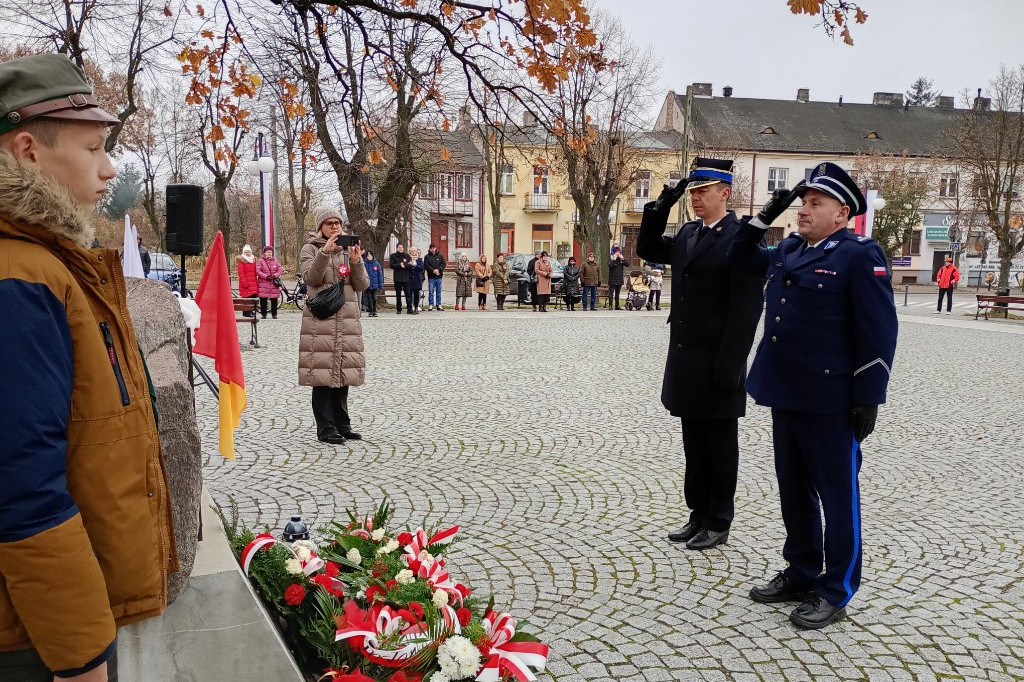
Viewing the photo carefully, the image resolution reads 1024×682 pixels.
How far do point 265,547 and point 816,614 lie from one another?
2.43m

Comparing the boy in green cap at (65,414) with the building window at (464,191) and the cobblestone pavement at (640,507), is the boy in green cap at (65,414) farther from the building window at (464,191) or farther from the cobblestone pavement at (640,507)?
the building window at (464,191)

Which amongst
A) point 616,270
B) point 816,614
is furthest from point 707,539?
point 616,270

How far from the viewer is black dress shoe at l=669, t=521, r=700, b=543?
4.46 m

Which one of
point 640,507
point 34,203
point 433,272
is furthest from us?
point 433,272

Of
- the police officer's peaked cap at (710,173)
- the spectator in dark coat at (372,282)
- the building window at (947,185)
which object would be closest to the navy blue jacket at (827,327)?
the police officer's peaked cap at (710,173)

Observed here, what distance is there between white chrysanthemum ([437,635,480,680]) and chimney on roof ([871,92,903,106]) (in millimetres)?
67203

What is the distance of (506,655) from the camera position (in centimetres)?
244

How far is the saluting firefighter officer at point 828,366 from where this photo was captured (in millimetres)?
3330

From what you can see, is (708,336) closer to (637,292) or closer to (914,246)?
(637,292)

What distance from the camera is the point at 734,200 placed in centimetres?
4797

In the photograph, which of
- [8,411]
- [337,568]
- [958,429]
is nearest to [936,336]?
[958,429]

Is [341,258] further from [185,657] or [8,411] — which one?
[8,411]

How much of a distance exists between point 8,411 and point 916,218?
5095 cm

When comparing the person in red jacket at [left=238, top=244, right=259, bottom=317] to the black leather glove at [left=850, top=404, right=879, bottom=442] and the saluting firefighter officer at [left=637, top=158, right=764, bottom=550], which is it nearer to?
the saluting firefighter officer at [left=637, top=158, right=764, bottom=550]
